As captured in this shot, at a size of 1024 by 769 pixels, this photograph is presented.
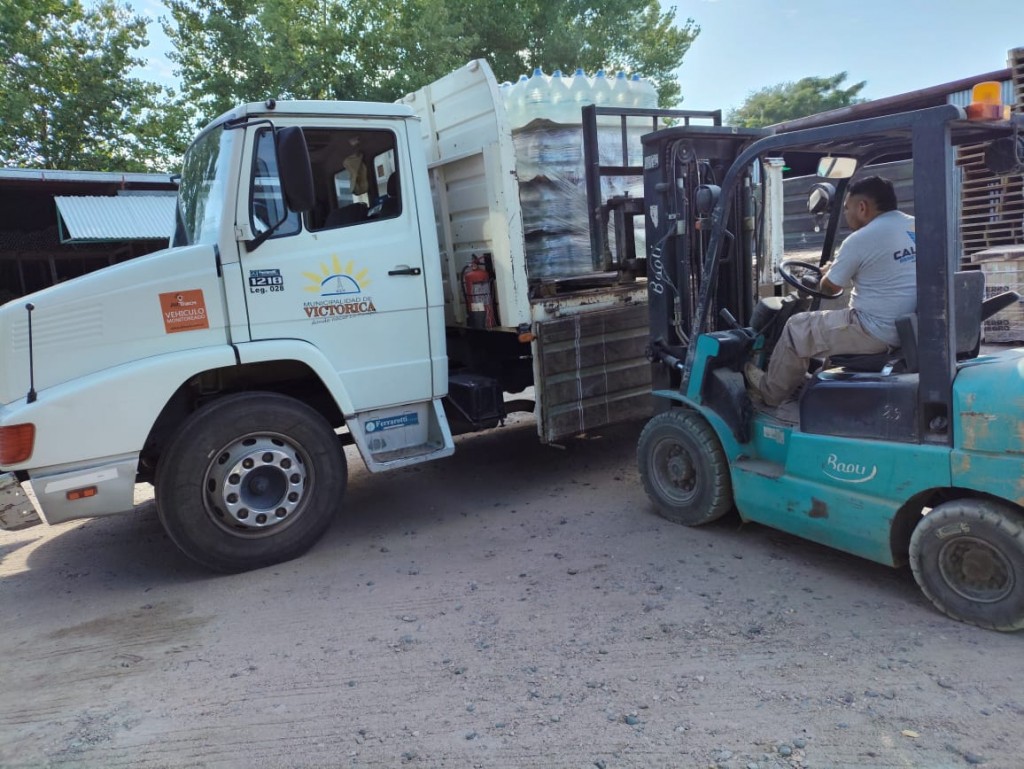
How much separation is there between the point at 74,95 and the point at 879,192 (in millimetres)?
17198

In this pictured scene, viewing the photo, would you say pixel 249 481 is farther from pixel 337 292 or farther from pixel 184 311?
pixel 337 292

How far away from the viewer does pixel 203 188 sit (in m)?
4.60

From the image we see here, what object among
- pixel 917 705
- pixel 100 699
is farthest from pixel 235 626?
pixel 917 705

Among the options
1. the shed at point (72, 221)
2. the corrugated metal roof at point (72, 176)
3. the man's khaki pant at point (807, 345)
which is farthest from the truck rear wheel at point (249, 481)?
the shed at point (72, 221)

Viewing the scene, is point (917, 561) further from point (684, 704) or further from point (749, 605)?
point (684, 704)

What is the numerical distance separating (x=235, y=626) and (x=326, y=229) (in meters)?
2.36

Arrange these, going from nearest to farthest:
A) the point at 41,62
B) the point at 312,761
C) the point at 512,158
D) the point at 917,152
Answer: the point at 312,761 < the point at 917,152 < the point at 512,158 < the point at 41,62

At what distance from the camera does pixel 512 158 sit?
16.6ft

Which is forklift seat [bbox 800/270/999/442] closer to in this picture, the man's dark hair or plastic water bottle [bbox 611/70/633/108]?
the man's dark hair

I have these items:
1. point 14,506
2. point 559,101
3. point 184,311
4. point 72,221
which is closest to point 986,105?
point 559,101

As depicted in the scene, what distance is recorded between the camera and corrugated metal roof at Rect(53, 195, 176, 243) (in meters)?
9.71

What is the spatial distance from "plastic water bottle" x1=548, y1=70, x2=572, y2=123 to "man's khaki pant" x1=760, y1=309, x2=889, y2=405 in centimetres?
266

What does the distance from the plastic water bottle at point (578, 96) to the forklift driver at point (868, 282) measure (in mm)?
2553

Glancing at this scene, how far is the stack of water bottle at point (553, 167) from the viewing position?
18.8 ft
